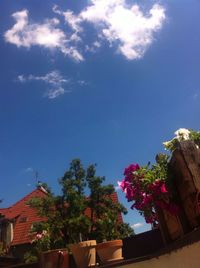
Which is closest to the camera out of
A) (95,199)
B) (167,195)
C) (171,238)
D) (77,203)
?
(167,195)

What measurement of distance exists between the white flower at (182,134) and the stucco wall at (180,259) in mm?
964

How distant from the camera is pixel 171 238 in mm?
3217

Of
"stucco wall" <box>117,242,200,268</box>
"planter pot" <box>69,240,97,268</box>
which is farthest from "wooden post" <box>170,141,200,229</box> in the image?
"planter pot" <box>69,240,97,268</box>

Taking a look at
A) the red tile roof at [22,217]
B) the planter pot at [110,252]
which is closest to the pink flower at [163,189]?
the planter pot at [110,252]

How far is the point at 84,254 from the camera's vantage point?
4.64m

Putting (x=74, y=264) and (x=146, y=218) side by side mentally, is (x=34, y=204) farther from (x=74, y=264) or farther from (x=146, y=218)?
(x=146, y=218)

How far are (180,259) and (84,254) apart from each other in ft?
7.58

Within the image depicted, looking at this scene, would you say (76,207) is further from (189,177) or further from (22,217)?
(189,177)

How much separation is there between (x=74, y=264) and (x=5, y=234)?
18.6m

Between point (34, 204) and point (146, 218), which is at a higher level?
point (34, 204)

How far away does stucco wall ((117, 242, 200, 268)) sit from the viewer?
2313 millimetres

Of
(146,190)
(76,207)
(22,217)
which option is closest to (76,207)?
(76,207)

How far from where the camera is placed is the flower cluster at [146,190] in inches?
117

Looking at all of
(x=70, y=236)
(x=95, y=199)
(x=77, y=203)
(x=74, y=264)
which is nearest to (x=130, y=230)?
(x=95, y=199)
